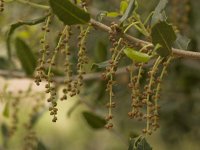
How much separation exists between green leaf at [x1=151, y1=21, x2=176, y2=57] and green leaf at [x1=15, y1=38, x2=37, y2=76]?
45.0 inches

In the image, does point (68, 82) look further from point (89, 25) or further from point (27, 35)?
point (27, 35)

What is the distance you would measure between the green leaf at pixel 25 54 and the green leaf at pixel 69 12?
3.47ft

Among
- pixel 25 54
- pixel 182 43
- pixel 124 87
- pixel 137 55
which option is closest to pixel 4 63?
pixel 25 54

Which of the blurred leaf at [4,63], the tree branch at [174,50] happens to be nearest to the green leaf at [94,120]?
the blurred leaf at [4,63]

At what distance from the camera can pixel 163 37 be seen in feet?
5.09

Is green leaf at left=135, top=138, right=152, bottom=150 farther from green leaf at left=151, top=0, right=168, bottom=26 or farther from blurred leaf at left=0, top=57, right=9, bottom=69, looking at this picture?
blurred leaf at left=0, top=57, right=9, bottom=69

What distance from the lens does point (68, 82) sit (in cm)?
158

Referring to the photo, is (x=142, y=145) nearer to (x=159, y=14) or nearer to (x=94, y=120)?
(x=159, y=14)

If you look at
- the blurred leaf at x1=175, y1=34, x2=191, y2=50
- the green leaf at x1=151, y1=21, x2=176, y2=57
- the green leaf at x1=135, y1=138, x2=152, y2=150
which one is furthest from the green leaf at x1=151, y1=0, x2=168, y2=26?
the green leaf at x1=135, y1=138, x2=152, y2=150

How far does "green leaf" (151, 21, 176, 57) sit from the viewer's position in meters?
1.55

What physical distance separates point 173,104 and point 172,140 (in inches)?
24.6

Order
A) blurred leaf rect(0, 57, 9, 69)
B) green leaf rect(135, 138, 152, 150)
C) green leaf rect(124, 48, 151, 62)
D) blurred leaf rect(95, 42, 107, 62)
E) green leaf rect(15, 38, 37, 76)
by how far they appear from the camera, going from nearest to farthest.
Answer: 1. green leaf rect(124, 48, 151, 62)
2. green leaf rect(135, 138, 152, 150)
3. green leaf rect(15, 38, 37, 76)
4. blurred leaf rect(95, 42, 107, 62)
5. blurred leaf rect(0, 57, 9, 69)

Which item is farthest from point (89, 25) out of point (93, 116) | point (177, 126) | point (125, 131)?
point (125, 131)

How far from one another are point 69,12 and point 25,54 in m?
1.12
